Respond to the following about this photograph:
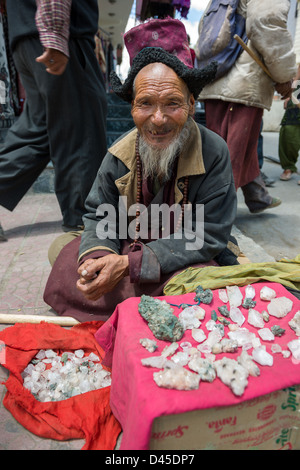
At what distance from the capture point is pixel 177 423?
1043 mm

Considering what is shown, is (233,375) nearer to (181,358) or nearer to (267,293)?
(181,358)

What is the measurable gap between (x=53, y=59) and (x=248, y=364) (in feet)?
7.34

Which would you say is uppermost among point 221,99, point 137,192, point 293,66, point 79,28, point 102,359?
point 79,28

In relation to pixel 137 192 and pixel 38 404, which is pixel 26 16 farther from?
pixel 38 404

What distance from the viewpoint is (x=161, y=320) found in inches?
52.3

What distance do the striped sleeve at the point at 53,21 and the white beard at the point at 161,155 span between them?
1.05 m

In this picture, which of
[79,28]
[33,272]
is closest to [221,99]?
[79,28]

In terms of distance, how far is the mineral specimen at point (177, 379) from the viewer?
106 cm

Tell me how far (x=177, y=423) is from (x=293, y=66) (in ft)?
9.37

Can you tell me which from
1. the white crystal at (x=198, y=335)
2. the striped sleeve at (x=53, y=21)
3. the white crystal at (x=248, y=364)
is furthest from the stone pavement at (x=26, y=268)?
the striped sleeve at (x=53, y=21)

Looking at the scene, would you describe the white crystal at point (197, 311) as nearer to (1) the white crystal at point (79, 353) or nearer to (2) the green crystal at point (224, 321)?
(2) the green crystal at point (224, 321)

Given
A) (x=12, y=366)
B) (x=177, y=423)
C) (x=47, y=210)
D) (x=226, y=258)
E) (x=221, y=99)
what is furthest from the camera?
(x=47, y=210)

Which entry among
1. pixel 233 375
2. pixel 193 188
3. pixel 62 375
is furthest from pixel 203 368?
pixel 193 188

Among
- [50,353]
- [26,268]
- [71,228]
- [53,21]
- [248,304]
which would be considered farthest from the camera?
[71,228]
